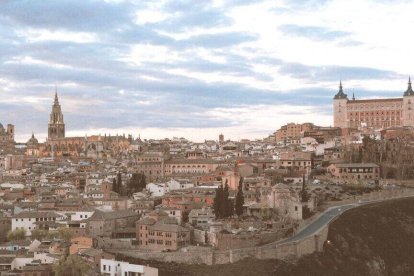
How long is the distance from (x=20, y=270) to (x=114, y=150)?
10624 centimetres

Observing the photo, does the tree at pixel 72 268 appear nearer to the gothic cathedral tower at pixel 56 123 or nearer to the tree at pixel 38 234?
the tree at pixel 38 234

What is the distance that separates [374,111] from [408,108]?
6.38 m

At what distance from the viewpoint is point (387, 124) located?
12431 cm

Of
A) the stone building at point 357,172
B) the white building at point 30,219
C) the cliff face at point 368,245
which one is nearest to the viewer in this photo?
the cliff face at point 368,245

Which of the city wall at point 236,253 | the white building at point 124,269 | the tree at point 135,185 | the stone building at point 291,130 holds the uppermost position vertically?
the stone building at point 291,130

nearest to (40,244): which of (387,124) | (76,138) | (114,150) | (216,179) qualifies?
(216,179)

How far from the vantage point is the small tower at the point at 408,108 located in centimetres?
12100

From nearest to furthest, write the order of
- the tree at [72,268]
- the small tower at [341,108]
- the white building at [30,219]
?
the tree at [72,268] → the white building at [30,219] → the small tower at [341,108]

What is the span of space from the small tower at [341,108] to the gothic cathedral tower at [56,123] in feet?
238

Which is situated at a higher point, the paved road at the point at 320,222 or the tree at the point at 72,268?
the paved road at the point at 320,222

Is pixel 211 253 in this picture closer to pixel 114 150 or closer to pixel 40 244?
pixel 40 244

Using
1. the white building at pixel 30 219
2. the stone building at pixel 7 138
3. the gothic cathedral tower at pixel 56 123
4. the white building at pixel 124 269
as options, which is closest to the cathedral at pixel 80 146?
the gothic cathedral tower at pixel 56 123

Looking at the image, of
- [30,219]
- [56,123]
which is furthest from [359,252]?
[56,123]

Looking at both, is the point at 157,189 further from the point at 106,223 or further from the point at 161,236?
the point at 161,236
